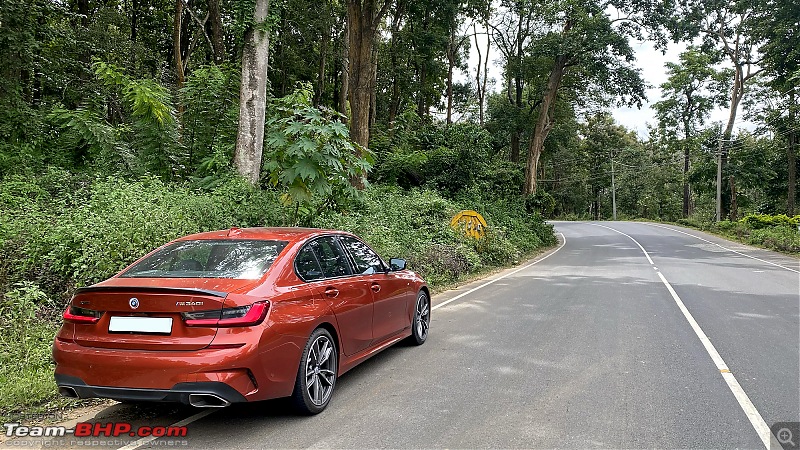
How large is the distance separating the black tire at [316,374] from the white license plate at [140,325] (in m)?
1.05

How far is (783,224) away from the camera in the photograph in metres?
31.8

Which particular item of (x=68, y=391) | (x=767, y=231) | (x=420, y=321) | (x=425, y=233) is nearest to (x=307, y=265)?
(x=68, y=391)

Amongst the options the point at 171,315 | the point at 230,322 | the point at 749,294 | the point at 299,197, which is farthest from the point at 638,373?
the point at 749,294

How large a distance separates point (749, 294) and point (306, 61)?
2439 cm

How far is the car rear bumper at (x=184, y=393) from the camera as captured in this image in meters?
3.69

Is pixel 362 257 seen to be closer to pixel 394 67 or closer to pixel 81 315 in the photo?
pixel 81 315

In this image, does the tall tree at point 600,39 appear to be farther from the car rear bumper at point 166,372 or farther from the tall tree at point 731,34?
the car rear bumper at point 166,372

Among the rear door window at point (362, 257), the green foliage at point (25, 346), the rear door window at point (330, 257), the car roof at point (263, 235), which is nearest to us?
the green foliage at point (25, 346)

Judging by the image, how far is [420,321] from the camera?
7.11 metres

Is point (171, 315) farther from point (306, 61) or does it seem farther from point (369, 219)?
point (306, 61)

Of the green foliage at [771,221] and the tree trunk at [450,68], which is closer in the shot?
the green foliage at [771,221]

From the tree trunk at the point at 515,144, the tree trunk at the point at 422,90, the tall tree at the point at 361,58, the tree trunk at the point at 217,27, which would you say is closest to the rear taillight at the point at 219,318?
the tall tree at the point at 361,58

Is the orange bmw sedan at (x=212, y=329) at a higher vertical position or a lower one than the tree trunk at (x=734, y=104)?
lower

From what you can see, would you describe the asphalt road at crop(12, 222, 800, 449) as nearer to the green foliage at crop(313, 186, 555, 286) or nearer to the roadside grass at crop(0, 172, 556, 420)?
the roadside grass at crop(0, 172, 556, 420)
